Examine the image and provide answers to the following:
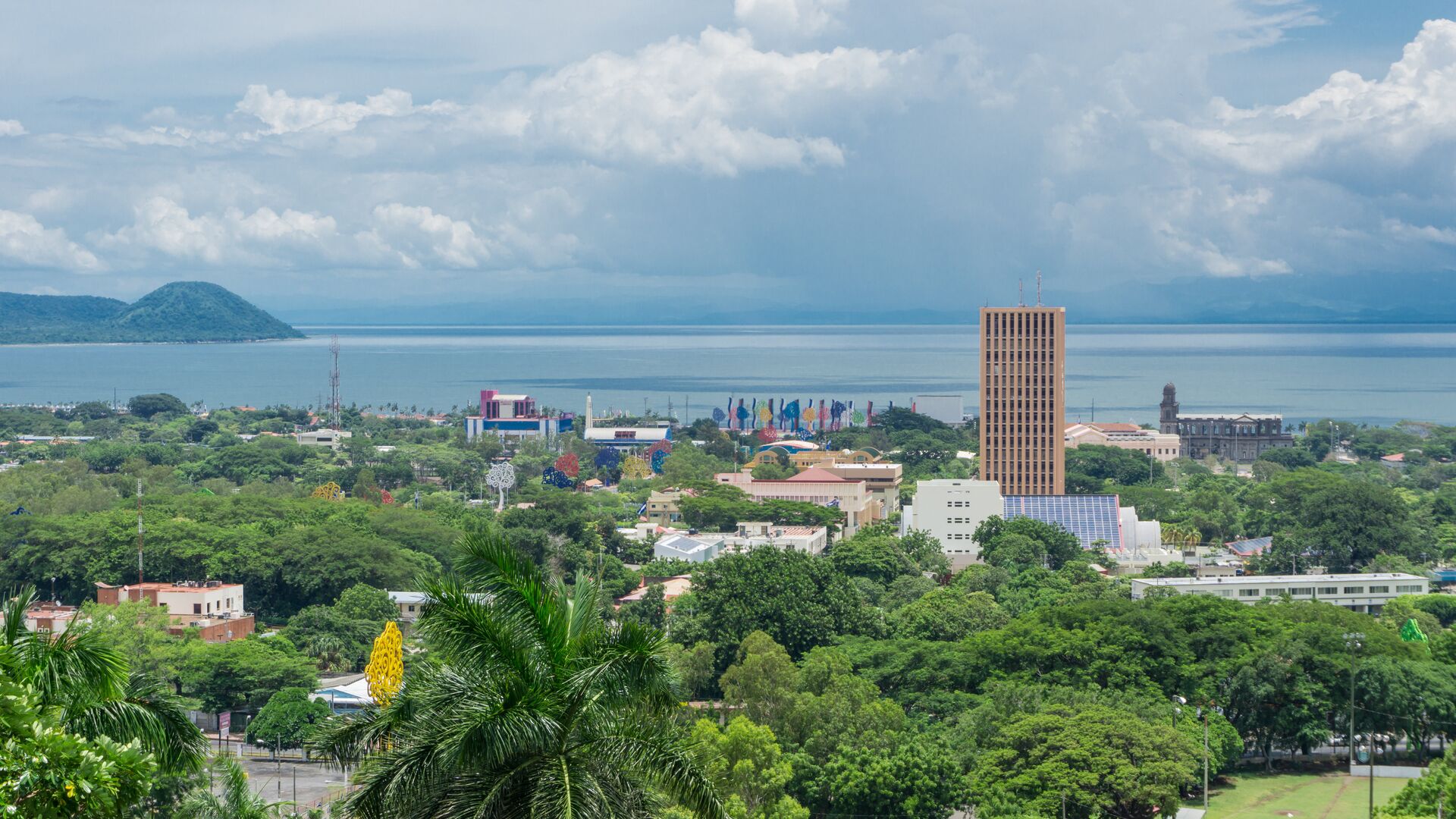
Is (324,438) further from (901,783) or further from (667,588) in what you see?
(901,783)

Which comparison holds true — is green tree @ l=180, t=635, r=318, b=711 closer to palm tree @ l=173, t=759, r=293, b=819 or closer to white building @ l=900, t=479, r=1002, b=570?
palm tree @ l=173, t=759, r=293, b=819

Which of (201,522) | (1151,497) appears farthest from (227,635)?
(1151,497)

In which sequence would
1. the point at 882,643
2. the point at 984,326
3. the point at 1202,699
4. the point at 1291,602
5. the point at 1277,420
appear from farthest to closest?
the point at 1277,420 → the point at 984,326 → the point at 1291,602 → the point at 882,643 → the point at 1202,699

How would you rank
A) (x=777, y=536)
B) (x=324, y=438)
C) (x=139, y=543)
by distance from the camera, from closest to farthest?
(x=139, y=543)
(x=777, y=536)
(x=324, y=438)

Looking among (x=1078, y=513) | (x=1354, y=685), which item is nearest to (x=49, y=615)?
(x=1354, y=685)

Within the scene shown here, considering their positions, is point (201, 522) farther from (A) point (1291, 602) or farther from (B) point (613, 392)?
(B) point (613, 392)

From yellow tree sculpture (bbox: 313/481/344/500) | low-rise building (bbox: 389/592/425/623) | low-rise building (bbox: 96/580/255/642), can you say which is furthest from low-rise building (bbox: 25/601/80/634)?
yellow tree sculpture (bbox: 313/481/344/500)
